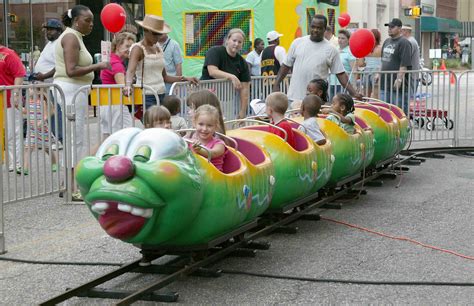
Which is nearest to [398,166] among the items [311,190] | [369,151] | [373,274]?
[369,151]

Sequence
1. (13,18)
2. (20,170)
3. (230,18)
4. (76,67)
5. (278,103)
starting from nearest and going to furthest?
(278,103), (20,170), (76,67), (13,18), (230,18)

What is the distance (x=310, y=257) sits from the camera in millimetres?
6586

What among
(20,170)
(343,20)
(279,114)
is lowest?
(20,170)

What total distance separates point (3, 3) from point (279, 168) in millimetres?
13735

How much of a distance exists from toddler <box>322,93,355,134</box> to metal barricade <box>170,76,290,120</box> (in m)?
1.79

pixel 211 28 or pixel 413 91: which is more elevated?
pixel 211 28

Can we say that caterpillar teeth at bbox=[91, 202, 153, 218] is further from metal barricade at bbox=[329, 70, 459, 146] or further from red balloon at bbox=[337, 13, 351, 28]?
red balloon at bbox=[337, 13, 351, 28]

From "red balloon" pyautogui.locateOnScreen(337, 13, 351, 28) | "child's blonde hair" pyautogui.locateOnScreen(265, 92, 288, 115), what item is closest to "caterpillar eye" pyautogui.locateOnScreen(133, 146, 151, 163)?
"child's blonde hair" pyautogui.locateOnScreen(265, 92, 288, 115)

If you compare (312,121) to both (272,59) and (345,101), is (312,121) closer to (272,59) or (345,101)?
(345,101)

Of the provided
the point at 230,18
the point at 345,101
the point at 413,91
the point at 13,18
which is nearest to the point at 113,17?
the point at 345,101

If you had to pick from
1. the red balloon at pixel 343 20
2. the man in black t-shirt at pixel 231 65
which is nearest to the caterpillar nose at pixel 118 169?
the man in black t-shirt at pixel 231 65

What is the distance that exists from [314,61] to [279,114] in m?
2.75

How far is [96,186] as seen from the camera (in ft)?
16.3

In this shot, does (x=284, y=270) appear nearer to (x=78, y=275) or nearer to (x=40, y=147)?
(x=78, y=275)
